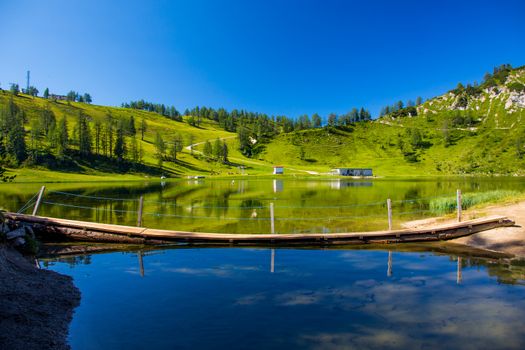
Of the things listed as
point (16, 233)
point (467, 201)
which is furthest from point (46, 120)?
point (467, 201)

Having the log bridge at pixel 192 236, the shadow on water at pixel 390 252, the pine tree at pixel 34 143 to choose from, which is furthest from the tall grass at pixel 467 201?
the pine tree at pixel 34 143

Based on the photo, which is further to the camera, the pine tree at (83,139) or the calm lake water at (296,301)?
the pine tree at (83,139)

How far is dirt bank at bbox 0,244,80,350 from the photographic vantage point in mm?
8930

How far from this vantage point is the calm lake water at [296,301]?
9.75 metres

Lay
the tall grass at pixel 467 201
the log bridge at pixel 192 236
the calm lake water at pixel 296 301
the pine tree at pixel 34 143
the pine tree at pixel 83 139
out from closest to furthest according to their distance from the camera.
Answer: the calm lake water at pixel 296 301 < the log bridge at pixel 192 236 < the tall grass at pixel 467 201 < the pine tree at pixel 34 143 < the pine tree at pixel 83 139

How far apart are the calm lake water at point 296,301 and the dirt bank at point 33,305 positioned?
1.53 ft

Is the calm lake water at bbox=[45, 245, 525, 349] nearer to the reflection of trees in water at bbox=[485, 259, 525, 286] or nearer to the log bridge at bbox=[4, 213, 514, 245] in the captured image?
the reflection of trees in water at bbox=[485, 259, 525, 286]

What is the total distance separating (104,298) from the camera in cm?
1294

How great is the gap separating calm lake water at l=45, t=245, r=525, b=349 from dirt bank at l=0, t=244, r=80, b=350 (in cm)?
47

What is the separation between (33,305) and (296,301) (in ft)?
28.4

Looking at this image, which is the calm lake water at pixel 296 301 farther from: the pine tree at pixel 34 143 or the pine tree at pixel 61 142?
the pine tree at pixel 61 142

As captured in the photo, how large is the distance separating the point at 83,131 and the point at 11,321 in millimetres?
147709

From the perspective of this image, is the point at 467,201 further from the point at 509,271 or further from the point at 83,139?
the point at 83,139

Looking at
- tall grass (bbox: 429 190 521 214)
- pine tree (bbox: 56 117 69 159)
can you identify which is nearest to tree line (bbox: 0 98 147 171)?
pine tree (bbox: 56 117 69 159)
